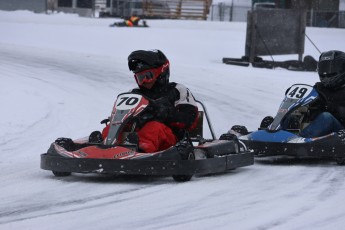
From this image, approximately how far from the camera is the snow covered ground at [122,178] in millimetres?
5688

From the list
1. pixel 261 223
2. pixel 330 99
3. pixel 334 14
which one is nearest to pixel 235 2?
pixel 334 14

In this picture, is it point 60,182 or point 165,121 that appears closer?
point 60,182

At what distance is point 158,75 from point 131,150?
107cm

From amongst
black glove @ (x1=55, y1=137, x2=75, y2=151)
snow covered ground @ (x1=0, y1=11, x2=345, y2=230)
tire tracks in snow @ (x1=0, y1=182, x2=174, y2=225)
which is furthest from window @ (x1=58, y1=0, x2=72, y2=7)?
tire tracks in snow @ (x1=0, y1=182, x2=174, y2=225)

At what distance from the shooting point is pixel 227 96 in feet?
49.6

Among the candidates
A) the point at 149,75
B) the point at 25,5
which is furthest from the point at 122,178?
the point at 25,5

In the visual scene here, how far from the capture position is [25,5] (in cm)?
4400

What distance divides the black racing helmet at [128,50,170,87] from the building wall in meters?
36.0

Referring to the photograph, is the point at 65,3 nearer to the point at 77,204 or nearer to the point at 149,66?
the point at 149,66

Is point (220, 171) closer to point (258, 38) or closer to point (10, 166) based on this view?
point (10, 166)

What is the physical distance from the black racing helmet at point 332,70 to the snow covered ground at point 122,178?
0.93 metres

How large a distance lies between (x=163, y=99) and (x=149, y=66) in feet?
1.12

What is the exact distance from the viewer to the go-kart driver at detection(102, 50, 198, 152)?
302 inches

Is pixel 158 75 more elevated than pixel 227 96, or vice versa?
pixel 158 75
